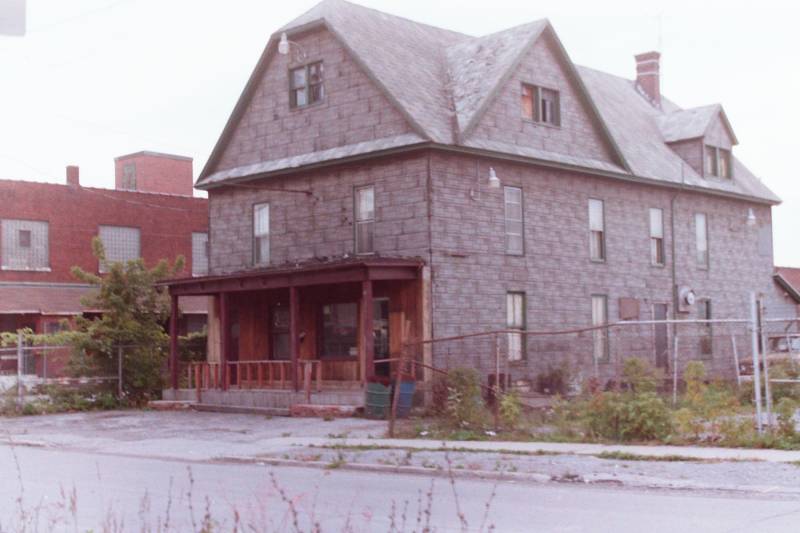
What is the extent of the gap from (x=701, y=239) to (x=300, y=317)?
1456 cm

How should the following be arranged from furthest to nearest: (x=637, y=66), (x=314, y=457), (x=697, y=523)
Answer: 1. (x=637, y=66)
2. (x=314, y=457)
3. (x=697, y=523)

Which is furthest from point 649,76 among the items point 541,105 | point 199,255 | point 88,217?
point 88,217

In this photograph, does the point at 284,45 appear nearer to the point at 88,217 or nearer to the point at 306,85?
the point at 306,85

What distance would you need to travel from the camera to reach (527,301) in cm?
3000

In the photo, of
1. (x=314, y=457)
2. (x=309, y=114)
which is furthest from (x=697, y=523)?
(x=309, y=114)

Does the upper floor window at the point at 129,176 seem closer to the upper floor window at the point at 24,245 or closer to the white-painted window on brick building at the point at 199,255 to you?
the white-painted window on brick building at the point at 199,255

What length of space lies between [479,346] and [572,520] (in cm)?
1804

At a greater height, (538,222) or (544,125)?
(544,125)

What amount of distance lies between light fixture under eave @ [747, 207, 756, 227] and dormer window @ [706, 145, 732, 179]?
1.58 m

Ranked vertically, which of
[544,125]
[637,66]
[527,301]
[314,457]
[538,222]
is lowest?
[314,457]

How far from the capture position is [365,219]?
28.9m

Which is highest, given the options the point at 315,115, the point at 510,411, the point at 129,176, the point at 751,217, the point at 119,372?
the point at 129,176

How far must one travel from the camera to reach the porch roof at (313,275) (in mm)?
25406

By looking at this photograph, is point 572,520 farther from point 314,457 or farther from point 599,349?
point 599,349
